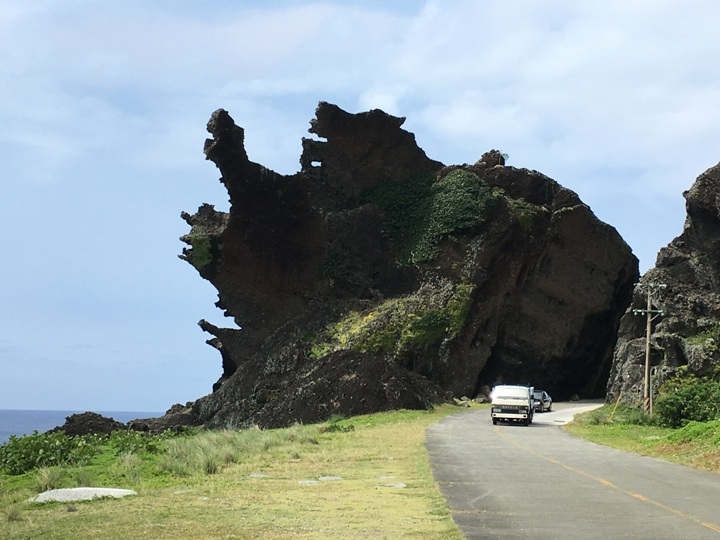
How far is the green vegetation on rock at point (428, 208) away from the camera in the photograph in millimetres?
60219

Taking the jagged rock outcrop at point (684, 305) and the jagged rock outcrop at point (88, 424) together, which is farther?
the jagged rock outcrop at point (88, 424)

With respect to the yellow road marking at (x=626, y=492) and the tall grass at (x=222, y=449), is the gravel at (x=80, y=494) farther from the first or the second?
the yellow road marking at (x=626, y=492)

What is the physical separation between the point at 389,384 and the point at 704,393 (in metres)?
19.8

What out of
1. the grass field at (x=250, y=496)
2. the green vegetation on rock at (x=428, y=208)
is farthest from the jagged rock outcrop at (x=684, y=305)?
the grass field at (x=250, y=496)

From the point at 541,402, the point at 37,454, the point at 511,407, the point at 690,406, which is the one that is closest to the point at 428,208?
the point at 541,402

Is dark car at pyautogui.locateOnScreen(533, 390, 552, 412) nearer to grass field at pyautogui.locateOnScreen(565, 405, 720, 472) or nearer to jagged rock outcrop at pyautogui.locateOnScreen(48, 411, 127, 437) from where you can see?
grass field at pyautogui.locateOnScreen(565, 405, 720, 472)

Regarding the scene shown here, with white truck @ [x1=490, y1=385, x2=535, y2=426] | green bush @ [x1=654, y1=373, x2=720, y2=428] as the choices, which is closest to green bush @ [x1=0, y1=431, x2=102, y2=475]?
white truck @ [x1=490, y1=385, x2=535, y2=426]

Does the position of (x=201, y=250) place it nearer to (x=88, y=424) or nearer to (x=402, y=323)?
(x=402, y=323)

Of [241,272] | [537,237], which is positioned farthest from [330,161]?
[537,237]

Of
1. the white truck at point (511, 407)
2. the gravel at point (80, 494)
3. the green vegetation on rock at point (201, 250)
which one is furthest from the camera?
the green vegetation on rock at point (201, 250)

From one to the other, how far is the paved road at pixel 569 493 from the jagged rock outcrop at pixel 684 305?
1613 cm

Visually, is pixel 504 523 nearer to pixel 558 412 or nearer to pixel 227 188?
pixel 558 412

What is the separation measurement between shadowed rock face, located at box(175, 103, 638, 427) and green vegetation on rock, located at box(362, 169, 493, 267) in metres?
0.11

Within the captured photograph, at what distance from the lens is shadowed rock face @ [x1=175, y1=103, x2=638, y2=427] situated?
5662 cm
